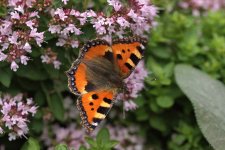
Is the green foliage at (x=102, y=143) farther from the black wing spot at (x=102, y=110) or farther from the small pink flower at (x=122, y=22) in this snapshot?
the small pink flower at (x=122, y=22)

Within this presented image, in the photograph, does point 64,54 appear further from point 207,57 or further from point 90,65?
point 207,57

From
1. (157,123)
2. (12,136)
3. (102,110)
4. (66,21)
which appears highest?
(66,21)

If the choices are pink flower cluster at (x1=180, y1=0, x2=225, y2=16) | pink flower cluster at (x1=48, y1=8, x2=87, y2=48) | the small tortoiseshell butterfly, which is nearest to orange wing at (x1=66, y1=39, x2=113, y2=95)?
the small tortoiseshell butterfly

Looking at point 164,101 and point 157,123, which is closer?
point 164,101

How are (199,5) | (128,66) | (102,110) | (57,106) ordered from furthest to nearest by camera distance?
(199,5), (57,106), (128,66), (102,110)

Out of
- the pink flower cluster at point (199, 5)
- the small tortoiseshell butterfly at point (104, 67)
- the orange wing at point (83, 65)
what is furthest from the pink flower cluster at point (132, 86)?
the pink flower cluster at point (199, 5)

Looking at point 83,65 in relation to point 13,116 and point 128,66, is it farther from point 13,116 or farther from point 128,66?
point 13,116

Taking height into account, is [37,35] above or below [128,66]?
above

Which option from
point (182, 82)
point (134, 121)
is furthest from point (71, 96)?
point (182, 82)

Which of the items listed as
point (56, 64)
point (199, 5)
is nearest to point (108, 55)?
point (56, 64)
